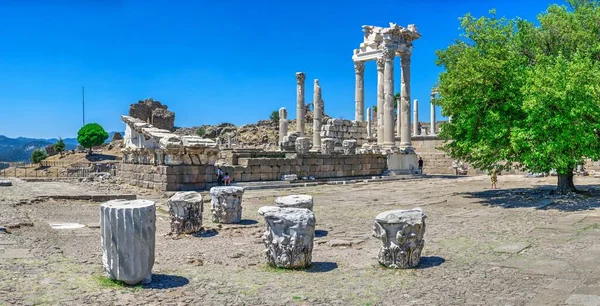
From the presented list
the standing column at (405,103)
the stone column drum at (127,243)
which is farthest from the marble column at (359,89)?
the stone column drum at (127,243)

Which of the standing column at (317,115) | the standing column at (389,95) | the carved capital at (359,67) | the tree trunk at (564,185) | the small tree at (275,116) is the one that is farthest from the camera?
the small tree at (275,116)

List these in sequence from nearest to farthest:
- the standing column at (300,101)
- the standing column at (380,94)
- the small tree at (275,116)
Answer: the standing column at (380,94)
the standing column at (300,101)
the small tree at (275,116)

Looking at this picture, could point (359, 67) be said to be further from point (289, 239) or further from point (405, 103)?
point (289, 239)

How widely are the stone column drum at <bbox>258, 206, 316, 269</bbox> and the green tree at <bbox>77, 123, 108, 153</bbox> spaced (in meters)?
64.0

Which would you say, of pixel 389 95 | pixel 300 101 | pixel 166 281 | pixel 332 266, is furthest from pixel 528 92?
pixel 300 101

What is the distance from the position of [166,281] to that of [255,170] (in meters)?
15.8

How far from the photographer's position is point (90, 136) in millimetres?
66125

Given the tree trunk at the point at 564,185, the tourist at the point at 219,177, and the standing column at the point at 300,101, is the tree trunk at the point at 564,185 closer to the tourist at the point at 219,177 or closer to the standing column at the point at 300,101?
the tourist at the point at 219,177

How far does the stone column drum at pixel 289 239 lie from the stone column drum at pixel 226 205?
4044mm

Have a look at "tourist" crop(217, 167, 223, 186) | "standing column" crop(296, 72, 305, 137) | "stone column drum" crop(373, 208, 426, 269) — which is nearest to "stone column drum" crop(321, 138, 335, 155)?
"tourist" crop(217, 167, 223, 186)

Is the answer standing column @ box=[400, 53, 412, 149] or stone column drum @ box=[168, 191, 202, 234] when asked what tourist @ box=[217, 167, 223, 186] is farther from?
standing column @ box=[400, 53, 412, 149]

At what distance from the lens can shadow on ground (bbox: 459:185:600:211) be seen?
13109 millimetres

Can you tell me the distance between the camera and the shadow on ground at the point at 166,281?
19.1ft

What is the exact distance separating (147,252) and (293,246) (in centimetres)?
189
